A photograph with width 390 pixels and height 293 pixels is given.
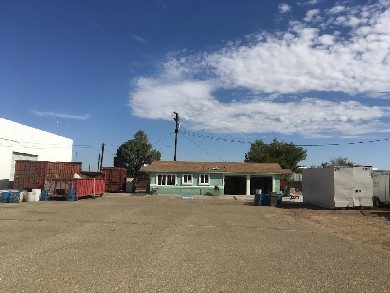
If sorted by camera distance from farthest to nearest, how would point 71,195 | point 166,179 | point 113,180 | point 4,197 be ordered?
point 113,180
point 166,179
point 71,195
point 4,197

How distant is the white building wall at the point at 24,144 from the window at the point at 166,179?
51.1 feet

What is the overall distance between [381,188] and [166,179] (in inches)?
854

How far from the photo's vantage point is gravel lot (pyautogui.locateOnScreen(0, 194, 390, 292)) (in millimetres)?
7230

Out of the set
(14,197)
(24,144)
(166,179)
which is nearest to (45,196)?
(14,197)

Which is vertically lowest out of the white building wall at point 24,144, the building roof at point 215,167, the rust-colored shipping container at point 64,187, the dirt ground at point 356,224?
the dirt ground at point 356,224

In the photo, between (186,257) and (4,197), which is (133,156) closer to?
(4,197)

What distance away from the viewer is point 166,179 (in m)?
40.2

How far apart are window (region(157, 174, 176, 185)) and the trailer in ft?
67.5

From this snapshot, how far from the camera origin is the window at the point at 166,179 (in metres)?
40.3

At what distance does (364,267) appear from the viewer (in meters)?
9.04

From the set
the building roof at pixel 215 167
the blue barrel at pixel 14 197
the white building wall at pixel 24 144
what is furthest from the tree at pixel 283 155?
the blue barrel at pixel 14 197

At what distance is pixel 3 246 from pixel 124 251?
3537mm

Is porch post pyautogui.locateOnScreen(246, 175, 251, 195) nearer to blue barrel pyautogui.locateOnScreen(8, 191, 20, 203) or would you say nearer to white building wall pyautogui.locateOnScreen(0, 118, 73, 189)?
blue barrel pyautogui.locateOnScreen(8, 191, 20, 203)

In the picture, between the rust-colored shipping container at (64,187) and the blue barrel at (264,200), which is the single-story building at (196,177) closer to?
the rust-colored shipping container at (64,187)
